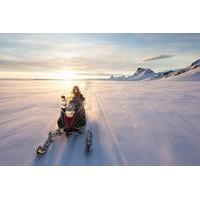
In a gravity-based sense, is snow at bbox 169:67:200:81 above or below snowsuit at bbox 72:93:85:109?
below

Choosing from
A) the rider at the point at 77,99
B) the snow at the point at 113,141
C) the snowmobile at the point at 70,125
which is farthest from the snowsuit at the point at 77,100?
the snowmobile at the point at 70,125

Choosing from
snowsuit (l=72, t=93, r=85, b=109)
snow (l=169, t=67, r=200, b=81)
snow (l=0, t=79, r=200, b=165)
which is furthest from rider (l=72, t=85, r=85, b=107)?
snow (l=169, t=67, r=200, b=81)

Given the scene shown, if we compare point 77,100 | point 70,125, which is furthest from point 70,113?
point 77,100

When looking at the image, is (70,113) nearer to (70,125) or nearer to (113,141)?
(70,125)

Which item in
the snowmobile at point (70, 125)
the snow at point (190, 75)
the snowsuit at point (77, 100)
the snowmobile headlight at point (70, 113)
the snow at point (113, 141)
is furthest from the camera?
the snow at point (190, 75)

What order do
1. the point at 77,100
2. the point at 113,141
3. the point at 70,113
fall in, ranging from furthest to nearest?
the point at 77,100, the point at 70,113, the point at 113,141

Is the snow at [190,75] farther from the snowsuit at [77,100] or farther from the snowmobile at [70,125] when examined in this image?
the snowmobile at [70,125]

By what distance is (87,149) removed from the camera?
6.01 metres

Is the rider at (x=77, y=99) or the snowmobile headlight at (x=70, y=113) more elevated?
the snowmobile headlight at (x=70, y=113)

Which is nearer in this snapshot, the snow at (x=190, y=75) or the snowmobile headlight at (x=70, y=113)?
the snowmobile headlight at (x=70, y=113)

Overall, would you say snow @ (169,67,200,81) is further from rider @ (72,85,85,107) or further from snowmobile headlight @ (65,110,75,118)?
snowmobile headlight @ (65,110,75,118)

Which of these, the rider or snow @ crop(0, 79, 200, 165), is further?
the rider

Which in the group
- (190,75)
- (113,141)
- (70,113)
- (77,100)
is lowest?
(190,75)
